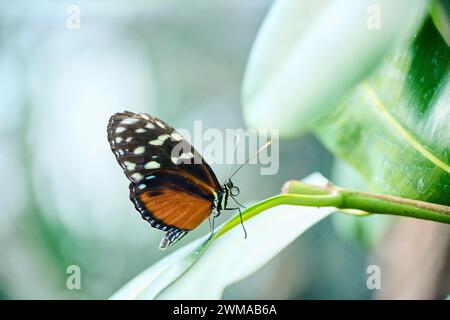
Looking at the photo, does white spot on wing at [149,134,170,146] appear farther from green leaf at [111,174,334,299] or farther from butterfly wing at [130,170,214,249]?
green leaf at [111,174,334,299]

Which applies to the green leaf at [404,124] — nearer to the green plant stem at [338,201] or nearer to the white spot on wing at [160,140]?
the green plant stem at [338,201]

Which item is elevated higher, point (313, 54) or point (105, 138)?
point (313, 54)

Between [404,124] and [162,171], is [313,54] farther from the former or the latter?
[162,171]

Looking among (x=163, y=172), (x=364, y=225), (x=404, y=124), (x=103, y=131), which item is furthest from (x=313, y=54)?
(x=103, y=131)

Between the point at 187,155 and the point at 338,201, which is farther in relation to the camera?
the point at 187,155

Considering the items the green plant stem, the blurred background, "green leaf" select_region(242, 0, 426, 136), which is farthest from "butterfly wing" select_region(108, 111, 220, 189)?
the blurred background
